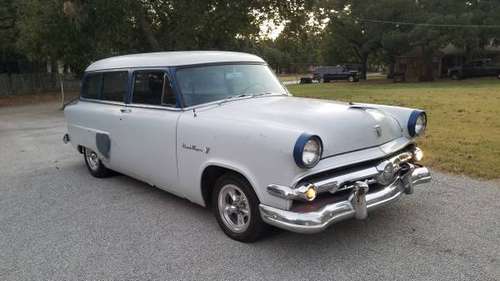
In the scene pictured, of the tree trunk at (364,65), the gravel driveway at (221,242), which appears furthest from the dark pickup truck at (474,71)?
the gravel driveway at (221,242)

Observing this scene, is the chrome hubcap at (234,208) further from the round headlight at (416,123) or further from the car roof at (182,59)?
the round headlight at (416,123)

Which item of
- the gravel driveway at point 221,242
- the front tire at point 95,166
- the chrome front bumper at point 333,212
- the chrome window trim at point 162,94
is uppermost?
the chrome window trim at point 162,94

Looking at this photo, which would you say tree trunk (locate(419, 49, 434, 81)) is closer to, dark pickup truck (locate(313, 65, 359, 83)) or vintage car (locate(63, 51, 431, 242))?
dark pickup truck (locate(313, 65, 359, 83))

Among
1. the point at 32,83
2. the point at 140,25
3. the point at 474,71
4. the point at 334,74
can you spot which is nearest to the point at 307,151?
the point at 140,25

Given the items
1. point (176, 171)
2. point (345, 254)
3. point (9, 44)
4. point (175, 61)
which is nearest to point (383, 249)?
point (345, 254)

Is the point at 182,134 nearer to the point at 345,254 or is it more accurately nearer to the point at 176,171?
the point at 176,171

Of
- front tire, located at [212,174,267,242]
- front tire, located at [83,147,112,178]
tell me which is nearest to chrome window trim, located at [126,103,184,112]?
front tire, located at [212,174,267,242]

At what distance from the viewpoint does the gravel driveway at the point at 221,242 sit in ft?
11.7

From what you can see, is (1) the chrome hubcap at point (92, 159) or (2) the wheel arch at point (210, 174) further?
(1) the chrome hubcap at point (92, 159)

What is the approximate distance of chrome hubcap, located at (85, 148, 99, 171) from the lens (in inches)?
259

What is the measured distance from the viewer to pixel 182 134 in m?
4.43

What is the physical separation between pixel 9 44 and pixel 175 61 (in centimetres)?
2828

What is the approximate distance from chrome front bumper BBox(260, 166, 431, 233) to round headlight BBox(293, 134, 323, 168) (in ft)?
1.29

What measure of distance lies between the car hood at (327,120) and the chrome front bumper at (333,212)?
0.42 metres
